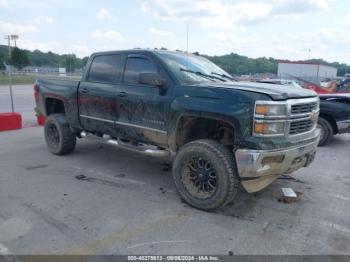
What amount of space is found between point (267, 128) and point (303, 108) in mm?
718

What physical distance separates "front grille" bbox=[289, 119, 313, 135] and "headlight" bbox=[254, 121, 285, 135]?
241mm

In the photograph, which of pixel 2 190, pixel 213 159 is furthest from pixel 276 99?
pixel 2 190

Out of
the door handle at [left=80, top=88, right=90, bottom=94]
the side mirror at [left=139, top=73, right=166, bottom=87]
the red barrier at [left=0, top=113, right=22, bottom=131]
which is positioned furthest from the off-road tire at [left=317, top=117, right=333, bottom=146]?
the red barrier at [left=0, top=113, right=22, bottom=131]

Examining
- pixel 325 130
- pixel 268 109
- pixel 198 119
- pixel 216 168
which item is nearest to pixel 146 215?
pixel 216 168

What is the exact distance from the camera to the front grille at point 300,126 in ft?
12.7

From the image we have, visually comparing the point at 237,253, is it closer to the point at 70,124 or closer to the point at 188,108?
the point at 188,108

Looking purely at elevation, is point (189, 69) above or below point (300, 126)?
above

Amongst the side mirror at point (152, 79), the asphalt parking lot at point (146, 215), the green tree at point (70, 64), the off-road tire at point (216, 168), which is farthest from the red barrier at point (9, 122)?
the green tree at point (70, 64)

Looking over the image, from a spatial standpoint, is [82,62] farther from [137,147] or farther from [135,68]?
[137,147]

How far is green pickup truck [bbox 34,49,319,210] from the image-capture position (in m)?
3.66

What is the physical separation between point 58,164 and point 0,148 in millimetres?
2080

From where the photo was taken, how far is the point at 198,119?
14.4 ft

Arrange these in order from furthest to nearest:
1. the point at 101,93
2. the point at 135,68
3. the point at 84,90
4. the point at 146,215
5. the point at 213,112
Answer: the point at 84,90 → the point at 101,93 → the point at 135,68 → the point at 146,215 → the point at 213,112

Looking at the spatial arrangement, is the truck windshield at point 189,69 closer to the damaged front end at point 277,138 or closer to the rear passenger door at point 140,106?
the rear passenger door at point 140,106
